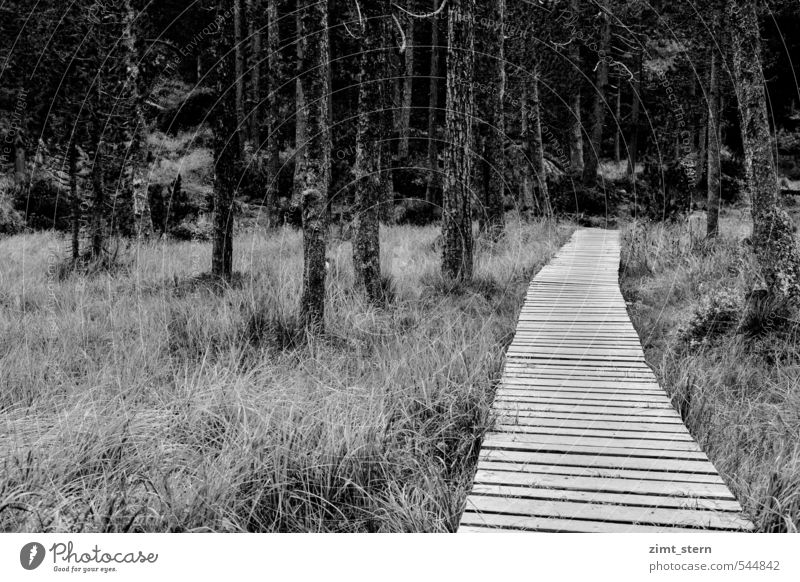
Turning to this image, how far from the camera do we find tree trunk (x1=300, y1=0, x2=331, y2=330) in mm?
7090

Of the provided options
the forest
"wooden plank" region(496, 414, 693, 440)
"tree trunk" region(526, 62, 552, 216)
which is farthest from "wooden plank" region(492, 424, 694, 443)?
"tree trunk" region(526, 62, 552, 216)

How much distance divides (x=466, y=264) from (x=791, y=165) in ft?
78.9

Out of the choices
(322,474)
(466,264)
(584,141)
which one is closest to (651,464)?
(322,474)

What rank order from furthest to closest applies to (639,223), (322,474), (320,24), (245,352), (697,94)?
1. (697,94)
2. (639,223)
3. (320,24)
4. (245,352)
5. (322,474)

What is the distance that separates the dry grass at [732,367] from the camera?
4.12m

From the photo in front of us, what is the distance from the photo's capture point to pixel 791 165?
2814 centimetres

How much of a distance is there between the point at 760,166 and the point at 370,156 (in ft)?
14.6

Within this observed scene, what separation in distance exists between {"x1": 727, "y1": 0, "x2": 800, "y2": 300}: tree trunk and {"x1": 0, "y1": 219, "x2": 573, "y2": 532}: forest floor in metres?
2.79

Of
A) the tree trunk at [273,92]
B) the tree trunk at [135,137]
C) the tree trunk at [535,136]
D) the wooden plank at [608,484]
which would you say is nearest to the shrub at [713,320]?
the wooden plank at [608,484]

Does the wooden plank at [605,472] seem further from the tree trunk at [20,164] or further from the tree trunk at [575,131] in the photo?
the tree trunk at [575,131]

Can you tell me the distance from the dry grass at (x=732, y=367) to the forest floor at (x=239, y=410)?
1.58m

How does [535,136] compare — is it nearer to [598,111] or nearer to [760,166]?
[598,111]

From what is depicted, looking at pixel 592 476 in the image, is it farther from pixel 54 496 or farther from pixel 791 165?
pixel 791 165

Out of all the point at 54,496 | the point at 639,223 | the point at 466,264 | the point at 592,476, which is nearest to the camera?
the point at 54,496
